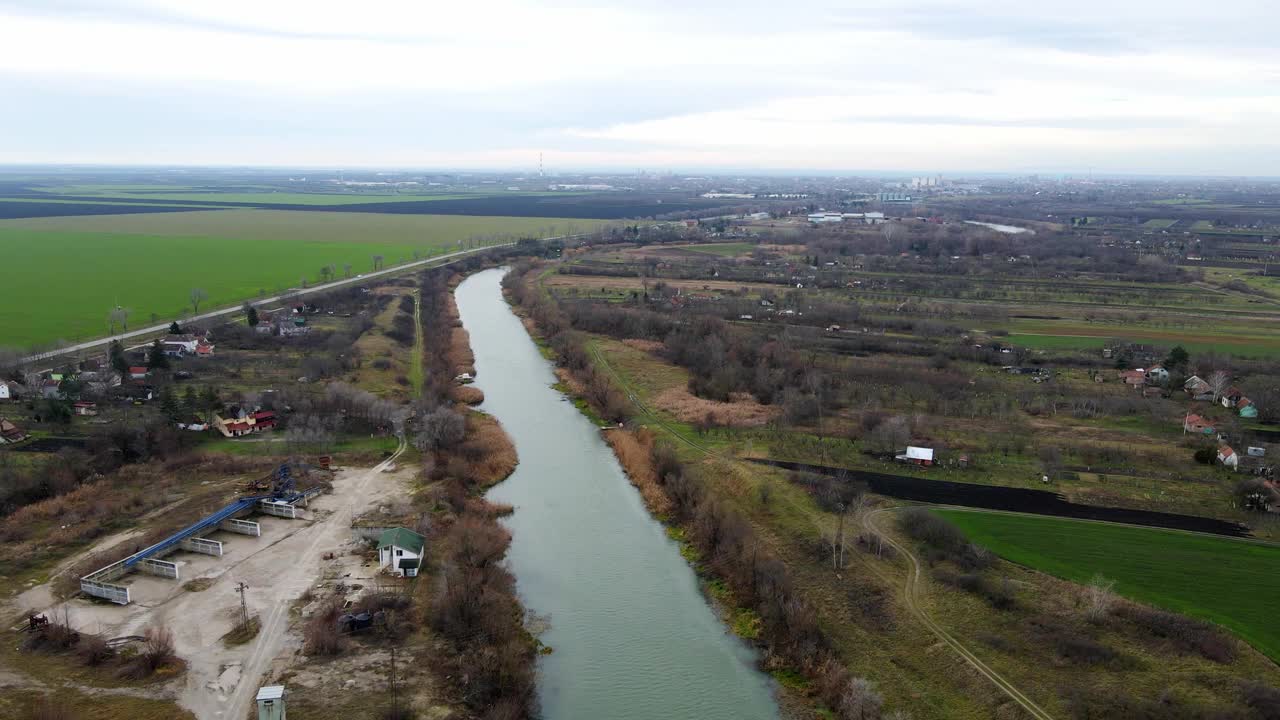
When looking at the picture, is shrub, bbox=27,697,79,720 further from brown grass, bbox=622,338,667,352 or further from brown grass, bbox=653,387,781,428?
brown grass, bbox=622,338,667,352

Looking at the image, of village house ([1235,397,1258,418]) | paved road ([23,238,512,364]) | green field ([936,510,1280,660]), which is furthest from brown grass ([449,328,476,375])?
village house ([1235,397,1258,418])

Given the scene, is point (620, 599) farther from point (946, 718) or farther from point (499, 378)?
point (499, 378)

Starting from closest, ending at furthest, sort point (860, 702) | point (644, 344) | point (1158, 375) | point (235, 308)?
point (860, 702) → point (1158, 375) → point (644, 344) → point (235, 308)

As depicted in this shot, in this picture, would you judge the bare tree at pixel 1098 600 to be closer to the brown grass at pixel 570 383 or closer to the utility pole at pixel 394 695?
the utility pole at pixel 394 695

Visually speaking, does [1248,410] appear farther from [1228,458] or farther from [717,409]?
[717,409]

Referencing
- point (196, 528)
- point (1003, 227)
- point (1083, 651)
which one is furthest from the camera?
point (1003, 227)

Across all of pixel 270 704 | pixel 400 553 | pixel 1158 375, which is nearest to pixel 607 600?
pixel 400 553

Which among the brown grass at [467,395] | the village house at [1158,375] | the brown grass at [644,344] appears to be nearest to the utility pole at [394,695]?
the brown grass at [467,395]
